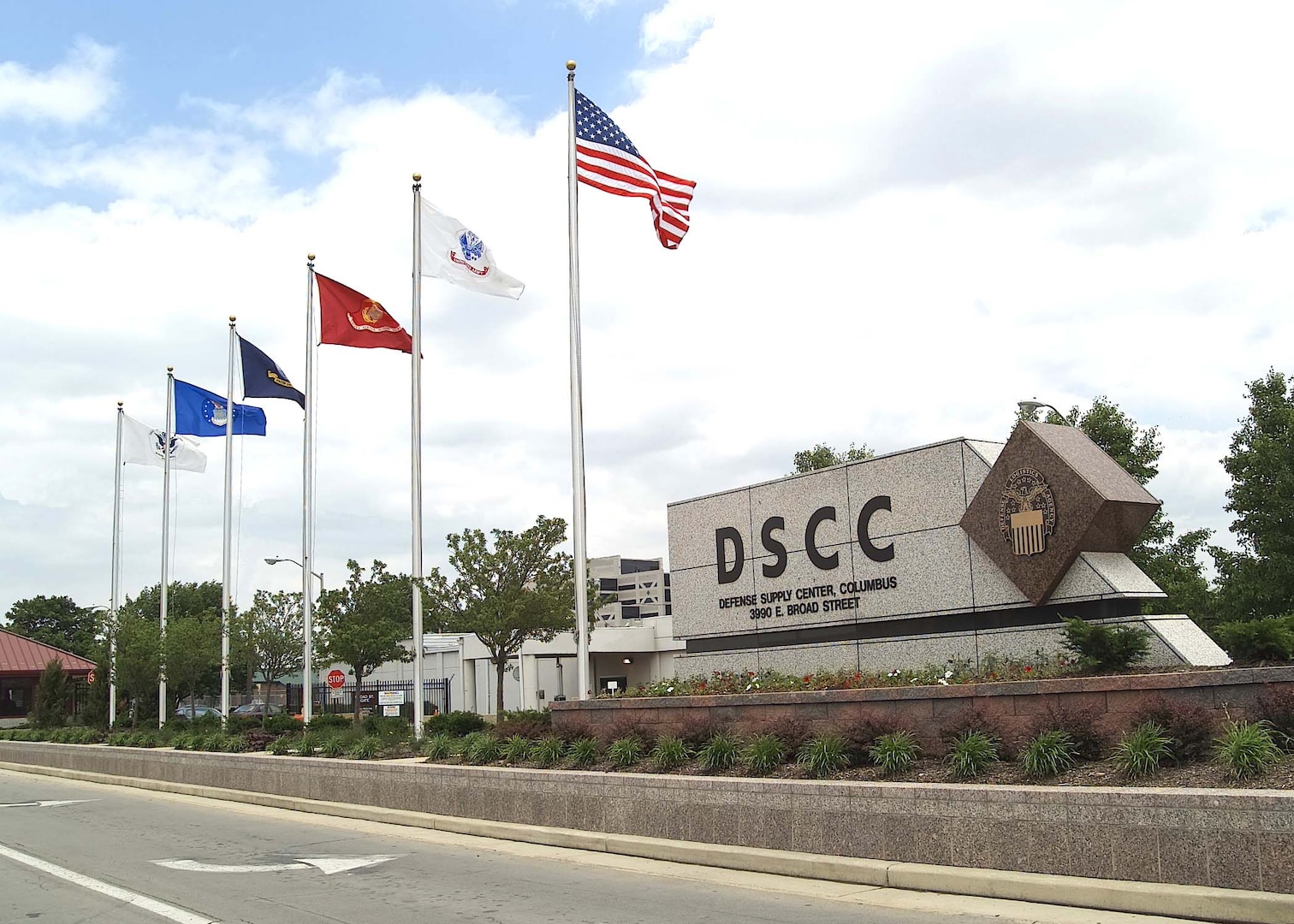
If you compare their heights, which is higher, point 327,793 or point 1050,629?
point 1050,629

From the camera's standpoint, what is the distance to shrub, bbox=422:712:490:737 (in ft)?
84.6

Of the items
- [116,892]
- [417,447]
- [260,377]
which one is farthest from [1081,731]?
[260,377]

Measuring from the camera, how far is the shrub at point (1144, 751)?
10.1 metres

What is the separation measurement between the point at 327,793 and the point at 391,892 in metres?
9.47

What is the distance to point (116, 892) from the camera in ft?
38.5

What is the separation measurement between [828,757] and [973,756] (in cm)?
182

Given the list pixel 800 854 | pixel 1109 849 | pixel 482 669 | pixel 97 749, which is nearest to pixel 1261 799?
pixel 1109 849

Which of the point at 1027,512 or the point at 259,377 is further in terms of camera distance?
the point at 259,377

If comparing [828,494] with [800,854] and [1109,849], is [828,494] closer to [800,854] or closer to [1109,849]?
[800,854]

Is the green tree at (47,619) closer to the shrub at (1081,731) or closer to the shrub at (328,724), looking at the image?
the shrub at (328,724)

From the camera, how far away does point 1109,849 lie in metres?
9.20

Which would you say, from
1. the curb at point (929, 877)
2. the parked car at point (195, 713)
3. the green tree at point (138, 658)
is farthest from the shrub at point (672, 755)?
the green tree at point (138, 658)

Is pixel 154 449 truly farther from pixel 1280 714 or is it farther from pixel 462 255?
pixel 1280 714

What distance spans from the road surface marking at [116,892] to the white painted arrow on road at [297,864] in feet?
3.62
